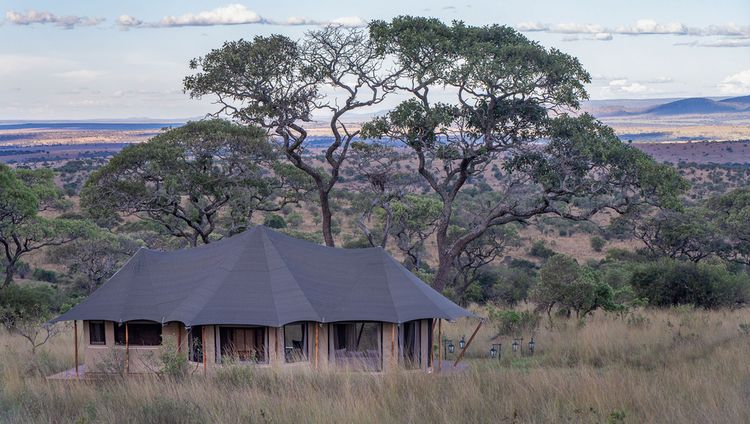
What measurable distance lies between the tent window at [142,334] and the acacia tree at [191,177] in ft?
26.9

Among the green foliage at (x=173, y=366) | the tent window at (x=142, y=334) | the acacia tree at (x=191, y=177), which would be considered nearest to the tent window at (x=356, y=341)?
the tent window at (x=142, y=334)

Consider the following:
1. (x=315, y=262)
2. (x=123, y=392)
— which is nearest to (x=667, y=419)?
(x=123, y=392)

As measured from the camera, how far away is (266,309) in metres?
18.0

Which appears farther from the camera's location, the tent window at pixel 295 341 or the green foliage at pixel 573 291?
the green foliage at pixel 573 291

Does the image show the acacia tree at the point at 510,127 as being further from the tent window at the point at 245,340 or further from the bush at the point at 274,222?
the bush at the point at 274,222

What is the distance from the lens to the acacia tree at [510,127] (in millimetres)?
22406

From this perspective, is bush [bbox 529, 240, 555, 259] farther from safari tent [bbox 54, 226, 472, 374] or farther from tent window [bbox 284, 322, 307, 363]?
tent window [bbox 284, 322, 307, 363]

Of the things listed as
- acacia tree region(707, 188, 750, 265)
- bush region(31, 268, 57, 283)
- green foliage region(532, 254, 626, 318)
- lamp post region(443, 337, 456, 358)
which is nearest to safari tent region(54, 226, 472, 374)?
lamp post region(443, 337, 456, 358)

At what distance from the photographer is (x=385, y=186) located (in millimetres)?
24859

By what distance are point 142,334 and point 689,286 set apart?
1765 cm

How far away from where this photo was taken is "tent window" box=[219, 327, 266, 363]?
1839cm

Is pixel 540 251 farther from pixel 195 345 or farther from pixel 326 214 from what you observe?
pixel 195 345

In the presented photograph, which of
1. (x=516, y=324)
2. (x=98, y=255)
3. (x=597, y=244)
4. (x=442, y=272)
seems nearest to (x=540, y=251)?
(x=597, y=244)

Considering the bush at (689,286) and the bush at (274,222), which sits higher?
the bush at (689,286)
